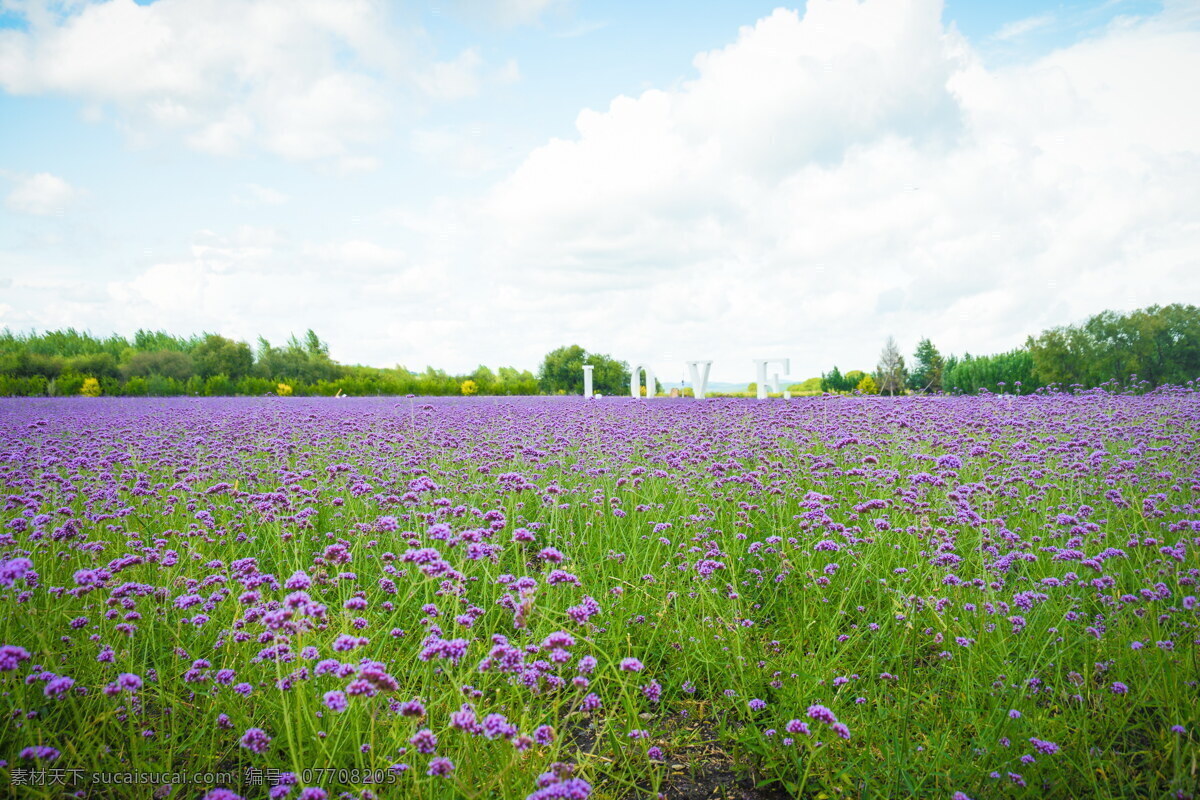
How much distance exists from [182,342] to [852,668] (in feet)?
134

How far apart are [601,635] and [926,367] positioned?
54.3m

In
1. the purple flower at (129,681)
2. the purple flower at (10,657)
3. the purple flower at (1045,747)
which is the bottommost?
the purple flower at (1045,747)

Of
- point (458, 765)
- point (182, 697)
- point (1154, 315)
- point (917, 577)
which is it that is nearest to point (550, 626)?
point (458, 765)

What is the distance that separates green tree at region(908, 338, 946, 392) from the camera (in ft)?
138

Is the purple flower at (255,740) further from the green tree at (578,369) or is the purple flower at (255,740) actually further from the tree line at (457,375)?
the green tree at (578,369)

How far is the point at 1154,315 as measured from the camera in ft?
62.6

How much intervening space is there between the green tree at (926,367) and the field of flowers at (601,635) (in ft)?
130

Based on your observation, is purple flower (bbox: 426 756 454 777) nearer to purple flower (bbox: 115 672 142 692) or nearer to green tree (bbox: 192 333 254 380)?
purple flower (bbox: 115 672 142 692)

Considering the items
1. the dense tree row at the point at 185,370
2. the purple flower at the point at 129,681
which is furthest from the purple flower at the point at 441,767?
the dense tree row at the point at 185,370

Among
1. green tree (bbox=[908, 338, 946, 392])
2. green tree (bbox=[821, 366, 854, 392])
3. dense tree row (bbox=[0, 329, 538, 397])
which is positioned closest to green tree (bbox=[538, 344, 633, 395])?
dense tree row (bbox=[0, 329, 538, 397])

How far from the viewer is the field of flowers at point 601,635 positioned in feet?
7.18

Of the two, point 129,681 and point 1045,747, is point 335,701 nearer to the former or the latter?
point 129,681

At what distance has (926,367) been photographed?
5028cm

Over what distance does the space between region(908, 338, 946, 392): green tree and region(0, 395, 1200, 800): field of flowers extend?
39.6 m
